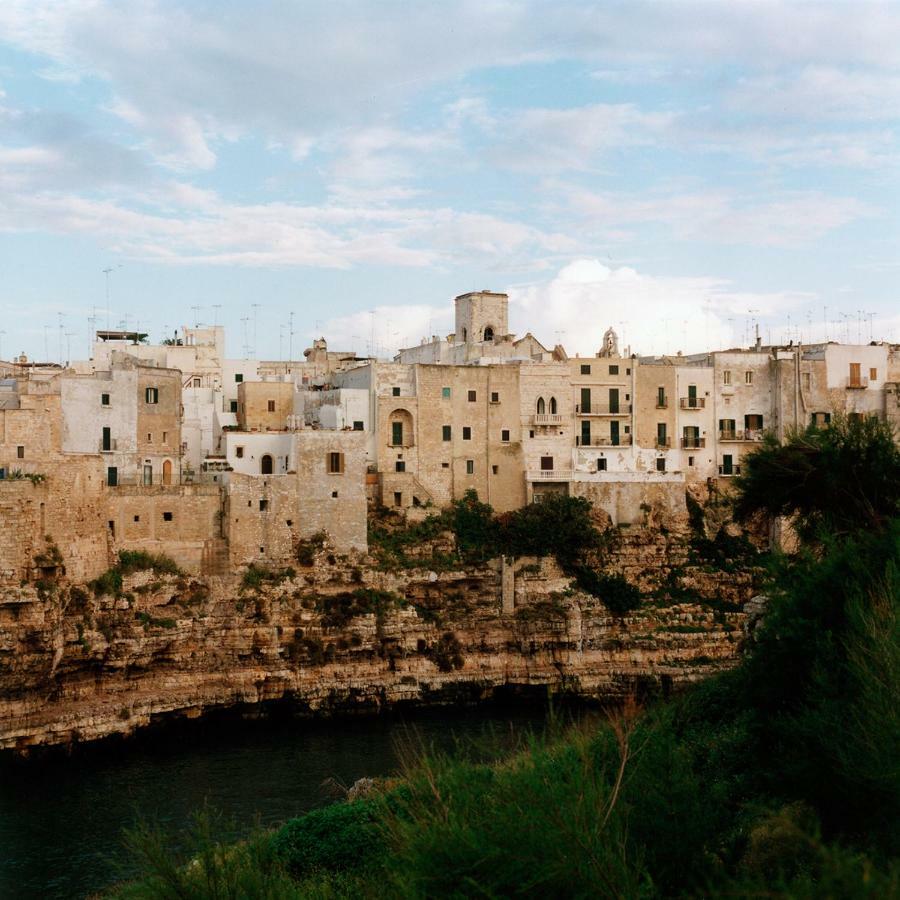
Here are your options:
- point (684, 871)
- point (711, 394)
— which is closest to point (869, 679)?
point (684, 871)

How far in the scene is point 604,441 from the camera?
42.6 m

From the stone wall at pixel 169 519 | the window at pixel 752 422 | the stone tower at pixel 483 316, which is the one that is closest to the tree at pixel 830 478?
the stone wall at pixel 169 519

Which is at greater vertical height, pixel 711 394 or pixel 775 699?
pixel 711 394

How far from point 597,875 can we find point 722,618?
30.0 m

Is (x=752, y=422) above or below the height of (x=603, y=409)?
below

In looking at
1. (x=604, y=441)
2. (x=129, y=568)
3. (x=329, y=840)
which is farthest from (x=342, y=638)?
(x=329, y=840)

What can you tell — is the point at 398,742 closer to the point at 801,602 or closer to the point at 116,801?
the point at 116,801

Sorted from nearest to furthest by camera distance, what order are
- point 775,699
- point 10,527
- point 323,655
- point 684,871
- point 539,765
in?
point 684,871 < point 539,765 < point 775,699 < point 10,527 < point 323,655

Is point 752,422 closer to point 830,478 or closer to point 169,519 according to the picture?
point 830,478

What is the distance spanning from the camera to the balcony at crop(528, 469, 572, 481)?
1628 inches

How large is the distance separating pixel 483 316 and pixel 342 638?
15.7 m

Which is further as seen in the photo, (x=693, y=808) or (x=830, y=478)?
(x=830, y=478)

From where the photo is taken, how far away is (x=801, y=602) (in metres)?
17.7

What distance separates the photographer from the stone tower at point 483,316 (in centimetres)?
4669
